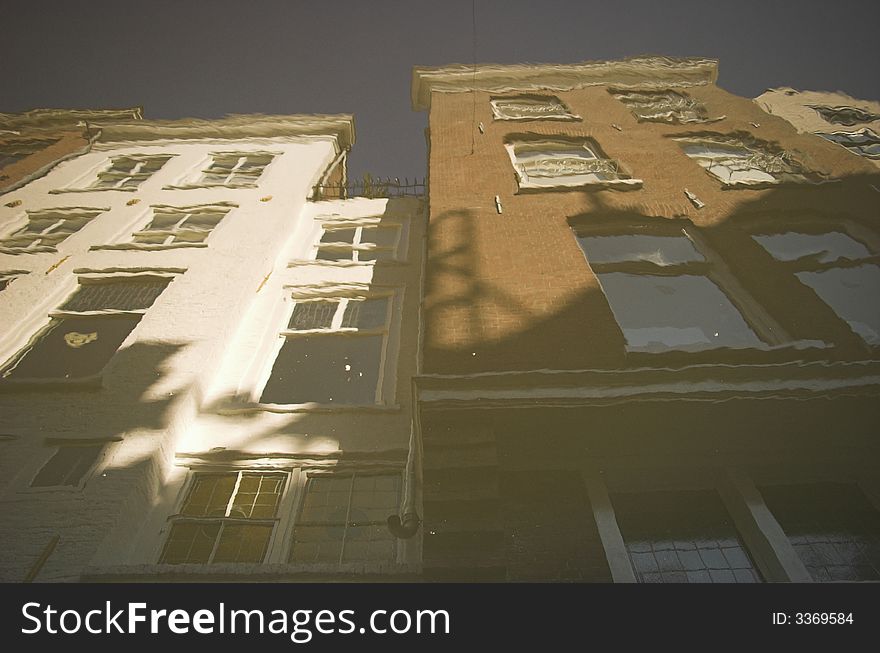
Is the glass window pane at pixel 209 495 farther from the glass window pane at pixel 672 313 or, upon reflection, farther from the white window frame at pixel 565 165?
the white window frame at pixel 565 165

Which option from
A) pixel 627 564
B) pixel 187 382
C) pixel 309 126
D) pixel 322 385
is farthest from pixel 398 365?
pixel 309 126

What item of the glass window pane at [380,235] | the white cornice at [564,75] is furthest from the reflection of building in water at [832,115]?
the glass window pane at [380,235]

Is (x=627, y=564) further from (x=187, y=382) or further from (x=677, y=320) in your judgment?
(x=187, y=382)

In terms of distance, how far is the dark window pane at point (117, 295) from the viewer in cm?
926

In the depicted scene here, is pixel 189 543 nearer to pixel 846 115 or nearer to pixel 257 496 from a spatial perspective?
pixel 257 496

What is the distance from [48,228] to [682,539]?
15.1 m

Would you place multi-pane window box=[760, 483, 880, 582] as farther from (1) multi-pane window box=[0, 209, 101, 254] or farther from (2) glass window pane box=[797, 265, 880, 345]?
(1) multi-pane window box=[0, 209, 101, 254]

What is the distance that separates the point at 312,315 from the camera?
9.29 m

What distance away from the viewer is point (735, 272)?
699 centimetres

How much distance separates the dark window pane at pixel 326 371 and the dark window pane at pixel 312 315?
0.44 m

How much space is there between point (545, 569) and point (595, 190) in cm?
677

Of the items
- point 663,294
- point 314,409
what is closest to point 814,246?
point 663,294

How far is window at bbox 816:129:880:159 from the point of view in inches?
543
